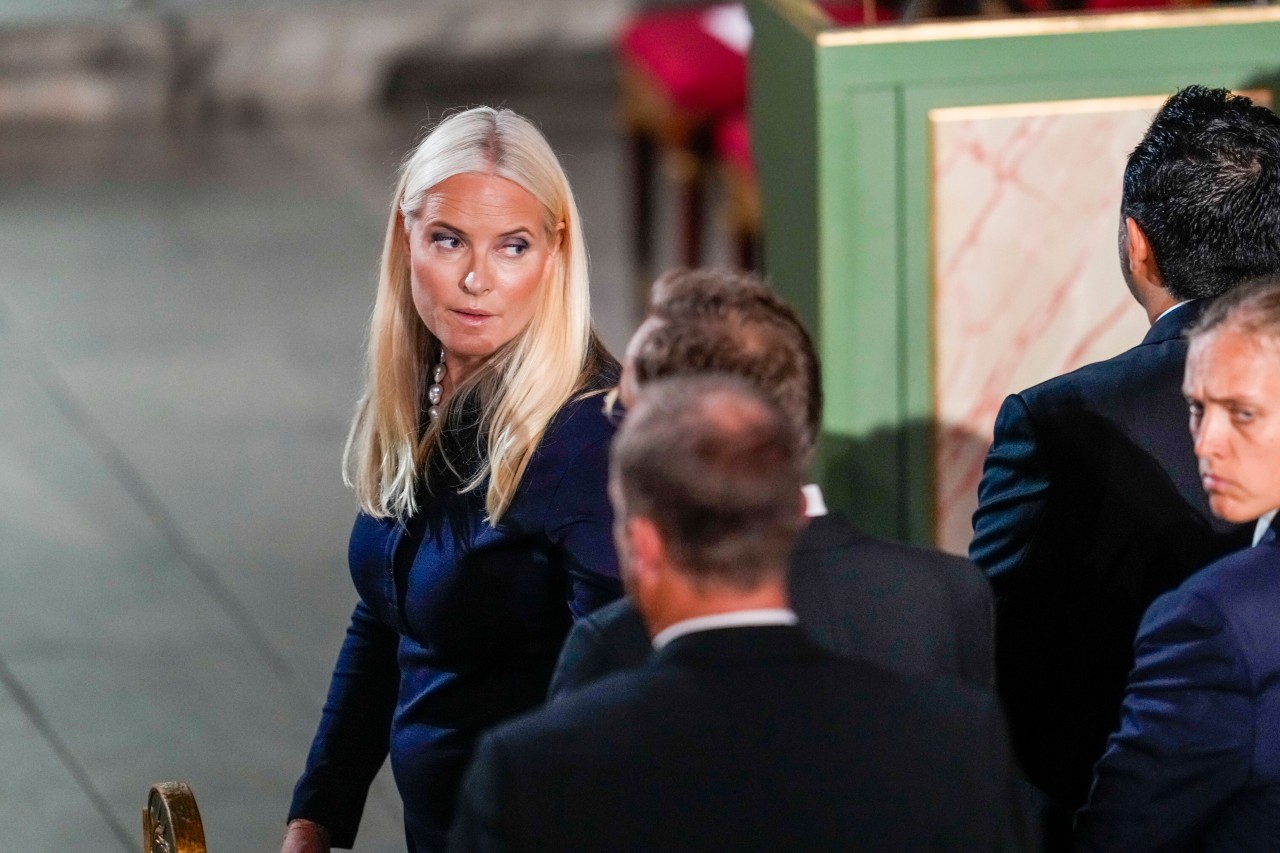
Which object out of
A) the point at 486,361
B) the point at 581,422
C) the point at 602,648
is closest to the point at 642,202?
the point at 486,361

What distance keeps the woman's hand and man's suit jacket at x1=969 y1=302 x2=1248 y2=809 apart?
915 millimetres

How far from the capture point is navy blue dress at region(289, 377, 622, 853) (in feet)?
7.50

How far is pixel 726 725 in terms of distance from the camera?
1.56 m

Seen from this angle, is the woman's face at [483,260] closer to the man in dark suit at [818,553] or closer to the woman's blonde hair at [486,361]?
the woman's blonde hair at [486,361]

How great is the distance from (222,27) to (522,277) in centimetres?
732

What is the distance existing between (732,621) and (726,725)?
0.28 ft

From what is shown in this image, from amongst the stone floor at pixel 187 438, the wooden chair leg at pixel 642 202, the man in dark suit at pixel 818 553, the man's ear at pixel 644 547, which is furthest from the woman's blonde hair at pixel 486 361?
the wooden chair leg at pixel 642 202

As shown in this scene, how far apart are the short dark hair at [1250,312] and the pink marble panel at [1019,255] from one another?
5.76ft

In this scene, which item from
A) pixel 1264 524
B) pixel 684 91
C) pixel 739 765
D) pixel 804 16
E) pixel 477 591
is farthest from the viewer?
pixel 684 91

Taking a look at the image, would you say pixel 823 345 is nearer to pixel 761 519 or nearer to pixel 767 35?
pixel 767 35

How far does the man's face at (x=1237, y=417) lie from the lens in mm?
1977

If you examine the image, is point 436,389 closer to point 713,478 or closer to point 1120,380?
point 1120,380

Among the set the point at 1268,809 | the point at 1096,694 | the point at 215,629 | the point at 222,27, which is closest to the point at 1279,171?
the point at 1096,694

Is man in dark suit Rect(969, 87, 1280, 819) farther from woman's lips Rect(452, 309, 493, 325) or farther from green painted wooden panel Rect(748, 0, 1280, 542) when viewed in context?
green painted wooden panel Rect(748, 0, 1280, 542)
